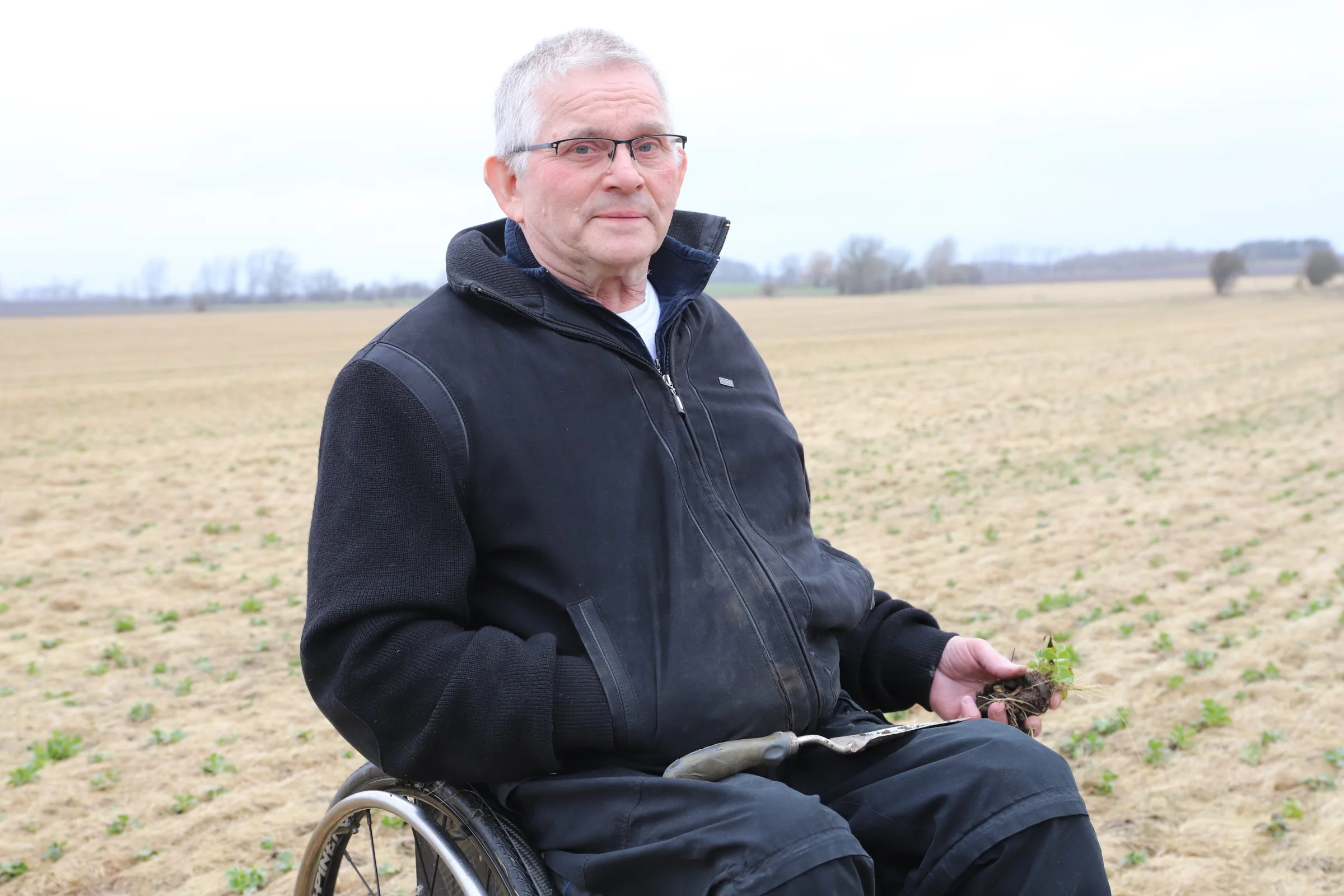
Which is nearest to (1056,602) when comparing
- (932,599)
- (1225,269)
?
(932,599)

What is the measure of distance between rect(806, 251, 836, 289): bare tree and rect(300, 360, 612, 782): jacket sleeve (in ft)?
287

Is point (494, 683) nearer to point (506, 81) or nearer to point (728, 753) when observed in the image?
point (728, 753)

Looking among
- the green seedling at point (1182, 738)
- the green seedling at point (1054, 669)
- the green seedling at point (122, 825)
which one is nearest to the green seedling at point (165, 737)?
the green seedling at point (122, 825)

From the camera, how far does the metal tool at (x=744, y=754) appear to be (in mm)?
1788

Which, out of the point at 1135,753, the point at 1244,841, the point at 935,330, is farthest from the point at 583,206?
the point at 935,330

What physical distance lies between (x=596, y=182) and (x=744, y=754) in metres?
1.03

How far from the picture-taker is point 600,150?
2.12 m

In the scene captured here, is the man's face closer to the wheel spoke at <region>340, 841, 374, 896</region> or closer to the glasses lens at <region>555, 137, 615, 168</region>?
the glasses lens at <region>555, 137, 615, 168</region>

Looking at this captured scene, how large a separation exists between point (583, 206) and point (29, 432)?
A: 16.5 meters

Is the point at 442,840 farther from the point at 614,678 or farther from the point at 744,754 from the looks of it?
the point at 744,754

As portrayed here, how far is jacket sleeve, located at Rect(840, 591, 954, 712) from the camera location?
2402mm

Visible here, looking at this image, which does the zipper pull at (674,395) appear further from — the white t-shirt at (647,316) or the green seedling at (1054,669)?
the green seedling at (1054,669)

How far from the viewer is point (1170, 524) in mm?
8344

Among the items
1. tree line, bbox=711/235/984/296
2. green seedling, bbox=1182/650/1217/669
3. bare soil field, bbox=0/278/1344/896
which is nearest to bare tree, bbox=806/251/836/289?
tree line, bbox=711/235/984/296
